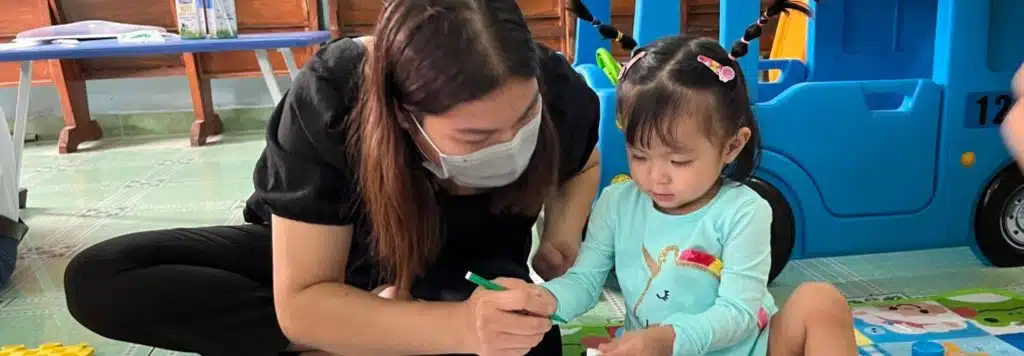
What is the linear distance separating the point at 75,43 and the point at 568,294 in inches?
76.0

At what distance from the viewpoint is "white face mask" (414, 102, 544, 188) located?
760 millimetres

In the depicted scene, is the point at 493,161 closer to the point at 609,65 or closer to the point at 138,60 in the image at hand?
the point at 609,65

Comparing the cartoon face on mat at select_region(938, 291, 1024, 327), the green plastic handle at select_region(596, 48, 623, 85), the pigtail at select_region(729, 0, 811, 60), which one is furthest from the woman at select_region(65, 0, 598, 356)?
the cartoon face on mat at select_region(938, 291, 1024, 327)

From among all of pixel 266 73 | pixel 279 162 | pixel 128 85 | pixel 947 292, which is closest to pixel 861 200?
pixel 947 292

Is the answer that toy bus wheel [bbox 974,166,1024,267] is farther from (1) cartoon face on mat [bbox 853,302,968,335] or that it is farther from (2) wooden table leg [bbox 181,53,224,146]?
(2) wooden table leg [bbox 181,53,224,146]

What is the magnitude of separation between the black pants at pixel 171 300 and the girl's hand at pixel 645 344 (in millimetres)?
168

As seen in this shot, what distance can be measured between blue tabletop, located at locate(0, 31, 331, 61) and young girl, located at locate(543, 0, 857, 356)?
1542 mm

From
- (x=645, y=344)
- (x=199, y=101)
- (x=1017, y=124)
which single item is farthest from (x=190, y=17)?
(x=1017, y=124)

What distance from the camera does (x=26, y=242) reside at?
71.2 inches

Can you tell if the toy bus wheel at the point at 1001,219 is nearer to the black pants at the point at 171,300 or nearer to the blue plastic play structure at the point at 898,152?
the blue plastic play structure at the point at 898,152

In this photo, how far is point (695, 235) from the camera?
34.0 inches

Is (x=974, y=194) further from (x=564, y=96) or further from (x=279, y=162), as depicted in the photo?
(x=279, y=162)

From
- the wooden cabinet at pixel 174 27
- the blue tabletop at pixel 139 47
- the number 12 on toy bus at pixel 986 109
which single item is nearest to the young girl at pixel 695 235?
the number 12 on toy bus at pixel 986 109

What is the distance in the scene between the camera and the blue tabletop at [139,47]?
2.10 m
